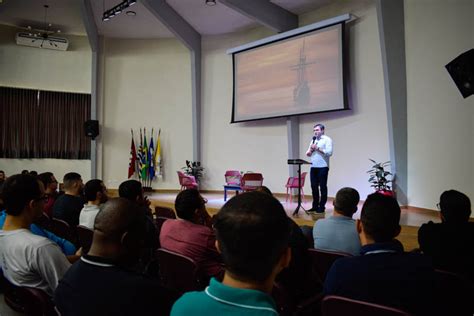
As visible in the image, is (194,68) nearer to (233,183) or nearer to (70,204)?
(233,183)

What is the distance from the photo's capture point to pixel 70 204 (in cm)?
349

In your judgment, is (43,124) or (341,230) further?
(43,124)

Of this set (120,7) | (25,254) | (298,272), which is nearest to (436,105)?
(298,272)

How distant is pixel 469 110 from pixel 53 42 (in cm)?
935

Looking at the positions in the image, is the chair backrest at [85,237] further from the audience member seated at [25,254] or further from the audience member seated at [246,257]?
the audience member seated at [246,257]

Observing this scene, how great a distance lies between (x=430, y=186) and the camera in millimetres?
5832

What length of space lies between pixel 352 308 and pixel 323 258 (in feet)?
2.83

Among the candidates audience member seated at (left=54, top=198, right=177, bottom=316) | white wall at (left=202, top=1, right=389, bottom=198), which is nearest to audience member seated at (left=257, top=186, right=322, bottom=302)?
audience member seated at (left=54, top=198, right=177, bottom=316)

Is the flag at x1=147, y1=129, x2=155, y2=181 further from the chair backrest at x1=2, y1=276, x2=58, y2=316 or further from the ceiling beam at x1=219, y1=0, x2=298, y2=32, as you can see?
the chair backrest at x1=2, y1=276, x2=58, y2=316

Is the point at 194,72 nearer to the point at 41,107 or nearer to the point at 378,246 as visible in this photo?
the point at 41,107

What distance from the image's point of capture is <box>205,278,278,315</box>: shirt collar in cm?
Answer: 79

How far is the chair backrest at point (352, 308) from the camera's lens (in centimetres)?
122

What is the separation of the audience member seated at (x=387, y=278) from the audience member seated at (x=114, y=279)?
741 mm

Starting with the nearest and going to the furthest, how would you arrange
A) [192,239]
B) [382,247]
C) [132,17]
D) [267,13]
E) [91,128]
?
[382,247] < [192,239] < [267,13] < [132,17] < [91,128]
